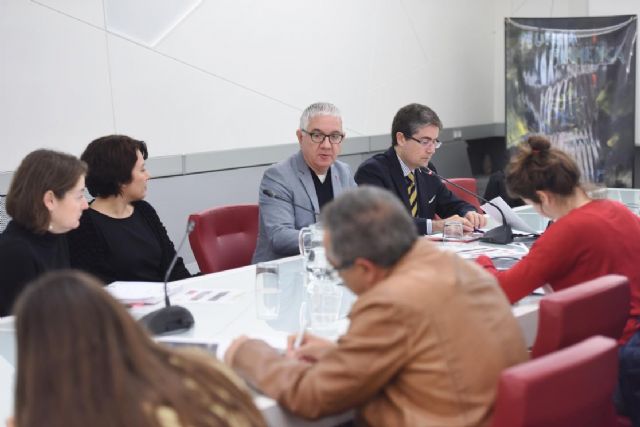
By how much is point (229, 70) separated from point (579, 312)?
A: 153 inches

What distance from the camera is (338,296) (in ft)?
8.18

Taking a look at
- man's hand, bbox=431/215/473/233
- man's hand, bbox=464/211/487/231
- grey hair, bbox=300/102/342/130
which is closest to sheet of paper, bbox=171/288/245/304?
grey hair, bbox=300/102/342/130

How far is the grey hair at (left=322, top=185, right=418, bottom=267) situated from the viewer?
1.66 meters

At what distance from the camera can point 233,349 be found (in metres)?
1.89

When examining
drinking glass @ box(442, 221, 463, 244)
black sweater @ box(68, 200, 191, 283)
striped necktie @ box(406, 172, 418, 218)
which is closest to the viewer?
black sweater @ box(68, 200, 191, 283)

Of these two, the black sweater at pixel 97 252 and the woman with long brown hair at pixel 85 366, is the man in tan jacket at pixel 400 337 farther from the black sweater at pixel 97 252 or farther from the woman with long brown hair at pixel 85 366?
the black sweater at pixel 97 252

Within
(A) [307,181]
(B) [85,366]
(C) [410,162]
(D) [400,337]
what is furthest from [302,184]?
(B) [85,366]

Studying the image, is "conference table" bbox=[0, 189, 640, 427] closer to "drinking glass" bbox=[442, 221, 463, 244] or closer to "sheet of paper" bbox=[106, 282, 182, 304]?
"sheet of paper" bbox=[106, 282, 182, 304]

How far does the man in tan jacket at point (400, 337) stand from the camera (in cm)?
160

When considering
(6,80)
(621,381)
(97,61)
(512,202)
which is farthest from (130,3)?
(621,381)

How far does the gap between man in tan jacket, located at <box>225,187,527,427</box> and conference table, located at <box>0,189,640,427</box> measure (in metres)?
0.14

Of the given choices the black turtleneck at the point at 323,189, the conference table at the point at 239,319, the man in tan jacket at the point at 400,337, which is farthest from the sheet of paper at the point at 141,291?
the black turtleneck at the point at 323,189

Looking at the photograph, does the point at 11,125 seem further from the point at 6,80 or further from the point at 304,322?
the point at 304,322

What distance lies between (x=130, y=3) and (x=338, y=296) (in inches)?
120
